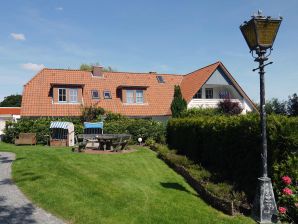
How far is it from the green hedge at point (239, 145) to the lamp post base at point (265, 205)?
1.19m

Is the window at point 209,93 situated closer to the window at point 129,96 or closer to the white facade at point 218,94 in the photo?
the white facade at point 218,94

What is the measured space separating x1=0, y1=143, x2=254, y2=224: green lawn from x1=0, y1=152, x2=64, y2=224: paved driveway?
233 millimetres

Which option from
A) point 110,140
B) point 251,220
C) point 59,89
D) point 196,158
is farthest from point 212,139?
point 59,89

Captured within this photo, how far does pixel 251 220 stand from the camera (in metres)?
7.68

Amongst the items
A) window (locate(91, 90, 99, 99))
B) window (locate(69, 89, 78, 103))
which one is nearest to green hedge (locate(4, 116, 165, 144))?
window (locate(69, 89, 78, 103))

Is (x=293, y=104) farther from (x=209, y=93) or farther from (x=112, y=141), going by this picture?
(x=112, y=141)

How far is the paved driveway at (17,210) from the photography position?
723 cm

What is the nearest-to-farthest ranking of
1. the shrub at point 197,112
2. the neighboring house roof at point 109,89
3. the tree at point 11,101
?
1. the shrub at point 197,112
2. the neighboring house roof at point 109,89
3. the tree at point 11,101

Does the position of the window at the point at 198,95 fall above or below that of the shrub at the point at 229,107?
above

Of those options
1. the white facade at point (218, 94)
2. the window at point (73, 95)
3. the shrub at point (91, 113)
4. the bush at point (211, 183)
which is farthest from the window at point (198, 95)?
the bush at point (211, 183)

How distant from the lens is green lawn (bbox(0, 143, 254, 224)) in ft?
25.3

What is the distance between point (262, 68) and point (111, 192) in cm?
532

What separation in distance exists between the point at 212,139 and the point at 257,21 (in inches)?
245

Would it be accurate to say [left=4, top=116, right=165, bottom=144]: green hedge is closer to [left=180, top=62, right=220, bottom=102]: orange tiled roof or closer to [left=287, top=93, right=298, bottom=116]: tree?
[left=180, top=62, right=220, bottom=102]: orange tiled roof
